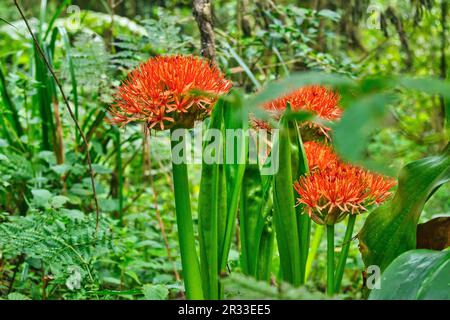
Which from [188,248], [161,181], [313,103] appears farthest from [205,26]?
[161,181]

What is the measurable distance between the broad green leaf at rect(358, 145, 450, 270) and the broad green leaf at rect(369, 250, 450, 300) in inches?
3.1

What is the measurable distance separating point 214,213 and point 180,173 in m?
0.07

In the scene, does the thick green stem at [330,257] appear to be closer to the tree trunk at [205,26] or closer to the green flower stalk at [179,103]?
the green flower stalk at [179,103]

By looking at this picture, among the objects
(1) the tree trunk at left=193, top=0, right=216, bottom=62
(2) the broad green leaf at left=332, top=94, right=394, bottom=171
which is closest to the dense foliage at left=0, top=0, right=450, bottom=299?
(2) the broad green leaf at left=332, top=94, right=394, bottom=171

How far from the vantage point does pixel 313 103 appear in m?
0.76

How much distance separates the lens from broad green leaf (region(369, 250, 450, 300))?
22.9 inches

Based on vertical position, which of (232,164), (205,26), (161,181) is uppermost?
(205,26)

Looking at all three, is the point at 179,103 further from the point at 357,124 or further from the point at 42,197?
the point at 42,197

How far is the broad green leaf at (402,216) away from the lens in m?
0.72

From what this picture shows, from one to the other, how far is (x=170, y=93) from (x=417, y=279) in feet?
1.15

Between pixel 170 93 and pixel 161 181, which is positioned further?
pixel 161 181

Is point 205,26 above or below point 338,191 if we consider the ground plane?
above

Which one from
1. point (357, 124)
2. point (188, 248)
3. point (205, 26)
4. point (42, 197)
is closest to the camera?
point (357, 124)
